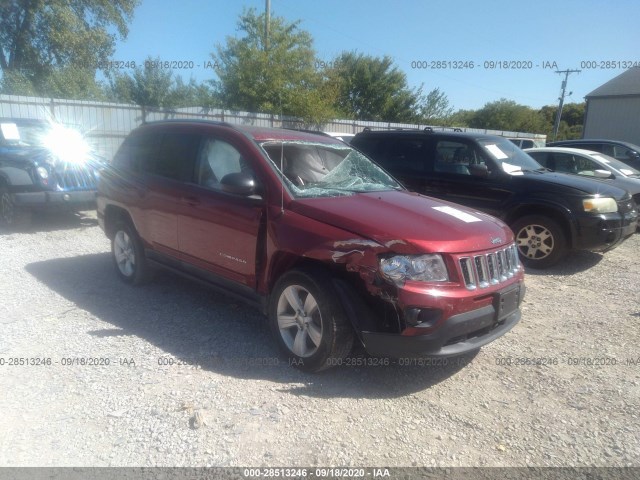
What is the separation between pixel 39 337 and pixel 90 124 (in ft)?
31.1

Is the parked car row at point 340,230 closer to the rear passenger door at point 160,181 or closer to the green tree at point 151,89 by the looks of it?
the rear passenger door at point 160,181

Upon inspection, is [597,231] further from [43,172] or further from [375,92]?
[375,92]

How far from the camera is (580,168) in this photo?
31.1ft

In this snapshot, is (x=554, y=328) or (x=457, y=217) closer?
(x=457, y=217)

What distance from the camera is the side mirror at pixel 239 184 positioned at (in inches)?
149

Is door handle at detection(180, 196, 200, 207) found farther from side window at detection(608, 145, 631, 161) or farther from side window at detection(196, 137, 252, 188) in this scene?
side window at detection(608, 145, 631, 161)

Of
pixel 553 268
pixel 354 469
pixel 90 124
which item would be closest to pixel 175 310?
pixel 354 469

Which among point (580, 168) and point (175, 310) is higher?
point (580, 168)

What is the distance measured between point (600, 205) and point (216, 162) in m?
4.94

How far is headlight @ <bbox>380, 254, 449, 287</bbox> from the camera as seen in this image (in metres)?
3.16

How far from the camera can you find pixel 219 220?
13.8 ft

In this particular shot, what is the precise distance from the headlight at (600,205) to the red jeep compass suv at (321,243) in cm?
294

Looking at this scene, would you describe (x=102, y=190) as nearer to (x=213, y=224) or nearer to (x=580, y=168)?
(x=213, y=224)

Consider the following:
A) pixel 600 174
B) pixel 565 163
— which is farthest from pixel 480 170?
pixel 565 163
